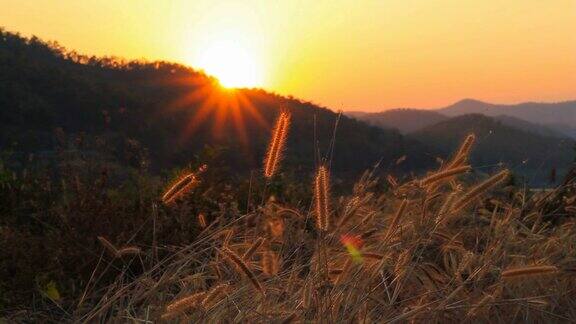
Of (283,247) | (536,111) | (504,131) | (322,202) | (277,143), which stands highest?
(277,143)

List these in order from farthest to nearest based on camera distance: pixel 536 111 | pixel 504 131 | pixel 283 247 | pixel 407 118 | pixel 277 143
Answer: pixel 536 111, pixel 407 118, pixel 504 131, pixel 283 247, pixel 277 143

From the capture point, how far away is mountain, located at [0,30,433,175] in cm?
2698

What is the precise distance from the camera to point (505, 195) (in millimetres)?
7754

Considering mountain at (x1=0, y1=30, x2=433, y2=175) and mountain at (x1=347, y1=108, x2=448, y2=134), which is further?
mountain at (x1=347, y1=108, x2=448, y2=134)

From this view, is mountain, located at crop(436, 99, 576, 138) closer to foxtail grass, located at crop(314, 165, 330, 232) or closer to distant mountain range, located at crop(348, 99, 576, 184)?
distant mountain range, located at crop(348, 99, 576, 184)

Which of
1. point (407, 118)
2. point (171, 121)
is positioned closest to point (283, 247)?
point (171, 121)

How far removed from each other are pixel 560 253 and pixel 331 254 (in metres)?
1.67

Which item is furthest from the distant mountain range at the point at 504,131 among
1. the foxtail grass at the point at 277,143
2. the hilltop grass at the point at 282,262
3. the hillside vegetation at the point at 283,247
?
the foxtail grass at the point at 277,143

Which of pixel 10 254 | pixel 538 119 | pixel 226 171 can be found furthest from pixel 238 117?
pixel 538 119

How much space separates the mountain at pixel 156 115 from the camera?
26984mm

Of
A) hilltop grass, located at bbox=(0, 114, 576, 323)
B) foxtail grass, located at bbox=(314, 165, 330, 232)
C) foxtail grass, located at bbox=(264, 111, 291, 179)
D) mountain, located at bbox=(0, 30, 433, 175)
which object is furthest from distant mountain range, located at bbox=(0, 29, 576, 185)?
foxtail grass, located at bbox=(314, 165, 330, 232)

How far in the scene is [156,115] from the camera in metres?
32.1

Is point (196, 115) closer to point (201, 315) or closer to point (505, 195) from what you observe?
point (505, 195)

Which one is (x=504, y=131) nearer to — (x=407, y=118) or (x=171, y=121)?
(x=171, y=121)
